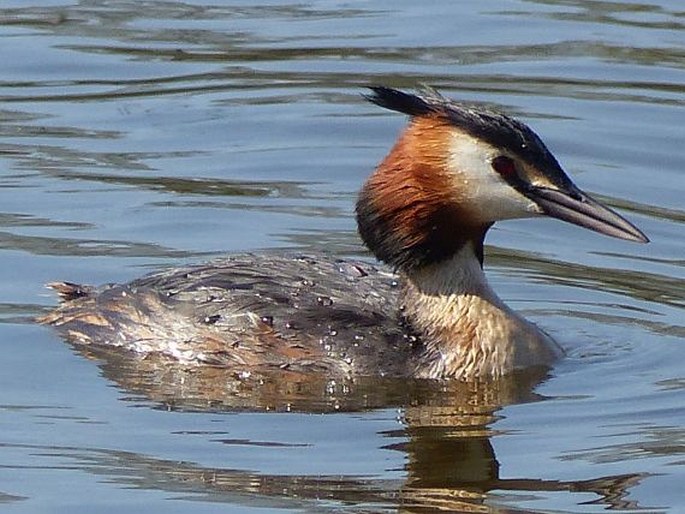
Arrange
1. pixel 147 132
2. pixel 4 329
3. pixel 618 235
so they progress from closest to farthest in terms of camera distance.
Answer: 1. pixel 618 235
2. pixel 4 329
3. pixel 147 132

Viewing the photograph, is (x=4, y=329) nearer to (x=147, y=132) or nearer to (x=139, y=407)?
(x=139, y=407)

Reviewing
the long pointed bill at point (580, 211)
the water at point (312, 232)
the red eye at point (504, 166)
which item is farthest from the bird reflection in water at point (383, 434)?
the red eye at point (504, 166)

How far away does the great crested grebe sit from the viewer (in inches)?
434

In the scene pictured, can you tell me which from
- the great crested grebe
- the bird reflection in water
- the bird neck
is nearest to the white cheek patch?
the great crested grebe

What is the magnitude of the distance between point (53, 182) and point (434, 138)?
3629 millimetres

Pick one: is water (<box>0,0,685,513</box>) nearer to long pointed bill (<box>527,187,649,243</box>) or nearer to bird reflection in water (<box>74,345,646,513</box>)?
bird reflection in water (<box>74,345,646,513</box>)

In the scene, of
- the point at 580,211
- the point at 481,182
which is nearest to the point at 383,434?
the point at 481,182

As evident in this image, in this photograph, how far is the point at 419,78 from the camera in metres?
16.3

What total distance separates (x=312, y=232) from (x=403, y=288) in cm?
201

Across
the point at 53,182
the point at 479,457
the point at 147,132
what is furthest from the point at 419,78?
the point at 479,457

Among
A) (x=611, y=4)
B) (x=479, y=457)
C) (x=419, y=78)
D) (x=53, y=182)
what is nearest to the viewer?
(x=479, y=457)

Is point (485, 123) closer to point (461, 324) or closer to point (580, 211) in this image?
point (580, 211)

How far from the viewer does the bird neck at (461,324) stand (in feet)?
37.2

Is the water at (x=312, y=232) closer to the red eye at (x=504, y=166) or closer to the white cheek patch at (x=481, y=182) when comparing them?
the white cheek patch at (x=481, y=182)
